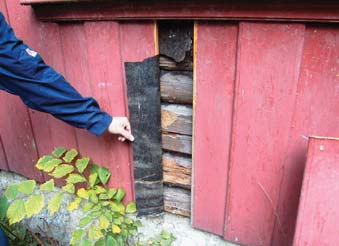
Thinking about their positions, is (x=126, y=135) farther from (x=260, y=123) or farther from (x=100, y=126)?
(x=260, y=123)

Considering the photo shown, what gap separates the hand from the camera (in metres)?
1.42

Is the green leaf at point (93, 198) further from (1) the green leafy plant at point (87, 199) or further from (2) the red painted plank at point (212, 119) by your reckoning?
(2) the red painted plank at point (212, 119)

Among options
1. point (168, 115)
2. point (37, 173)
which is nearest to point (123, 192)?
point (168, 115)

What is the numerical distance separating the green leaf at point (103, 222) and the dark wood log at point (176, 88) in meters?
0.63

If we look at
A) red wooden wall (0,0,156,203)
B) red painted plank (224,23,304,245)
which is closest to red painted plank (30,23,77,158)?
red wooden wall (0,0,156,203)

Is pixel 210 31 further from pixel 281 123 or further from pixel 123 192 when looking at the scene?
pixel 123 192

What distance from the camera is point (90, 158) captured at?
5.59 ft

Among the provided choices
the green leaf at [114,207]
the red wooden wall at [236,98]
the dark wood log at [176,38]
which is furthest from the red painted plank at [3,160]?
the dark wood log at [176,38]

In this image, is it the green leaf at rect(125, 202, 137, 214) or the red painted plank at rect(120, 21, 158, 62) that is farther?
the green leaf at rect(125, 202, 137, 214)

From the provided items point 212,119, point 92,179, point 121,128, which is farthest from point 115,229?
point 212,119

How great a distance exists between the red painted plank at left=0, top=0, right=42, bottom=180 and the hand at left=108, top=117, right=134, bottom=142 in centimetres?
68

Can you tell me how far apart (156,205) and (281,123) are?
0.80 m

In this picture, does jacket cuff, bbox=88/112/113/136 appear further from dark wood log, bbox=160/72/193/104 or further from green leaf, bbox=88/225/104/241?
green leaf, bbox=88/225/104/241

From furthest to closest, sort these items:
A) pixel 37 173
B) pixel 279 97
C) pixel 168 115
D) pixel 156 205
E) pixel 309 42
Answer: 1. pixel 37 173
2. pixel 156 205
3. pixel 168 115
4. pixel 279 97
5. pixel 309 42
